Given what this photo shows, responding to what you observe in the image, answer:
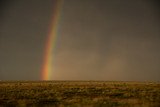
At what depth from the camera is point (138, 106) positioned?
1812 centimetres

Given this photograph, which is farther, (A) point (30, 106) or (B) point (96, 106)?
(A) point (30, 106)

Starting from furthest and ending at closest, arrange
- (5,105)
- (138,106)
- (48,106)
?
(5,105)
(48,106)
(138,106)

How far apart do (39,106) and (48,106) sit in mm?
710

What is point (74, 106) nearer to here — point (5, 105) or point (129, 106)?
point (129, 106)

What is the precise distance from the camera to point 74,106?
18.7 meters

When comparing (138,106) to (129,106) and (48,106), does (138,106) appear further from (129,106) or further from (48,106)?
(48,106)

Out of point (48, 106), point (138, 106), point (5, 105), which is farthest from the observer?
point (5, 105)

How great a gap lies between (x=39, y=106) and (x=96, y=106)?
169 inches

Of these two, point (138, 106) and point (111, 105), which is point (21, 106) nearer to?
point (111, 105)

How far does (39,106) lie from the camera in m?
19.9

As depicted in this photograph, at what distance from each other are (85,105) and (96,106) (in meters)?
0.88

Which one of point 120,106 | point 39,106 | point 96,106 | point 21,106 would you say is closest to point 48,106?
point 39,106

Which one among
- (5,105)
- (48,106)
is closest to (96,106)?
(48,106)

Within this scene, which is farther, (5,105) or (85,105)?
(5,105)
